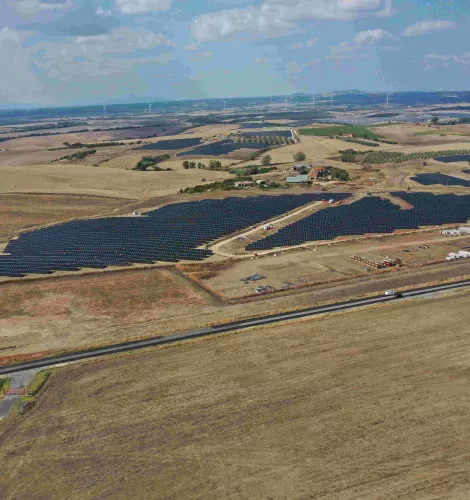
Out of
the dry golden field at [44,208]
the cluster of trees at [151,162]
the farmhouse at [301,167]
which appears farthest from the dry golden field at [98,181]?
the farmhouse at [301,167]

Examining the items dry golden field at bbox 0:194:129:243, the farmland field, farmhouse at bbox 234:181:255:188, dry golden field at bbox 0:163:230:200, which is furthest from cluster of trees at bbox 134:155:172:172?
the farmland field

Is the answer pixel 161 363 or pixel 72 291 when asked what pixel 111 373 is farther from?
pixel 72 291

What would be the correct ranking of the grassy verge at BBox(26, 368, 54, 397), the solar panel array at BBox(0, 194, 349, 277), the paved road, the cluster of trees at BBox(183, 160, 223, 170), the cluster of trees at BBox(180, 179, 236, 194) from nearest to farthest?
the grassy verge at BBox(26, 368, 54, 397), the paved road, the solar panel array at BBox(0, 194, 349, 277), the cluster of trees at BBox(180, 179, 236, 194), the cluster of trees at BBox(183, 160, 223, 170)

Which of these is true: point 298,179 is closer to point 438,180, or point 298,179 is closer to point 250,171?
point 250,171

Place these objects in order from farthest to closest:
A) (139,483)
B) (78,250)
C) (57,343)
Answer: (78,250) < (57,343) < (139,483)

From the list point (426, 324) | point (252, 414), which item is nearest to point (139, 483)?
point (252, 414)

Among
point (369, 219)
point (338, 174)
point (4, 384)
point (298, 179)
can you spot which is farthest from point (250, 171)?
point (4, 384)

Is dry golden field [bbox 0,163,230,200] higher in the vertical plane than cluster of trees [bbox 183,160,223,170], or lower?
lower

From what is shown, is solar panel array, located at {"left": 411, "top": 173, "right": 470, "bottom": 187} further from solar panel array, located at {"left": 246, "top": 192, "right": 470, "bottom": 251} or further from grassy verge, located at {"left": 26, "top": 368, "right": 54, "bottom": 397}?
grassy verge, located at {"left": 26, "top": 368, "right": 54, "bottom": 397}
